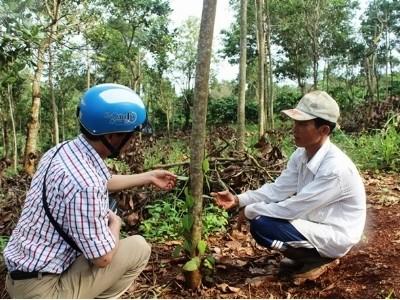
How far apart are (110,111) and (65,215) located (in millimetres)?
555

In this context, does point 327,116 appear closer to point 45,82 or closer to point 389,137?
point 389,137

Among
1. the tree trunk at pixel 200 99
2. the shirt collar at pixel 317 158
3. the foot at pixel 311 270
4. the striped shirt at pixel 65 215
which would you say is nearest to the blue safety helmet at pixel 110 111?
the striped shirt at pixel 65 215

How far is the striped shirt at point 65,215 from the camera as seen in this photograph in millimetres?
2188

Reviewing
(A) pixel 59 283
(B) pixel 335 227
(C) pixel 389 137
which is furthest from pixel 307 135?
(C) pixel 389 137

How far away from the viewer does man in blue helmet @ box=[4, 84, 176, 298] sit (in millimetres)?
2207

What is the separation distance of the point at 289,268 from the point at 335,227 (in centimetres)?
51

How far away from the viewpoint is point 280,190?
12.5 ft

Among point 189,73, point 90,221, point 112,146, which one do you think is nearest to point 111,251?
point 90,221

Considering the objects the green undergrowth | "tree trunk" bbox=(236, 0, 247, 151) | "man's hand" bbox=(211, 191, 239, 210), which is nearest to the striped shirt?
"man's hand" bbox=(211, 191, 239, 210)

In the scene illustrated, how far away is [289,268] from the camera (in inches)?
142

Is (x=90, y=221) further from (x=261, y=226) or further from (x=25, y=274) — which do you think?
(x=261, y=226)

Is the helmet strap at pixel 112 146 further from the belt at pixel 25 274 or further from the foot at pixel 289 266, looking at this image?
the foot at pixel 289 266

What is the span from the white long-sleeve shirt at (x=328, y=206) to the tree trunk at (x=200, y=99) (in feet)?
1.82

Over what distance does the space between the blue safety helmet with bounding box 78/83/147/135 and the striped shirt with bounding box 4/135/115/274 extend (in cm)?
11
